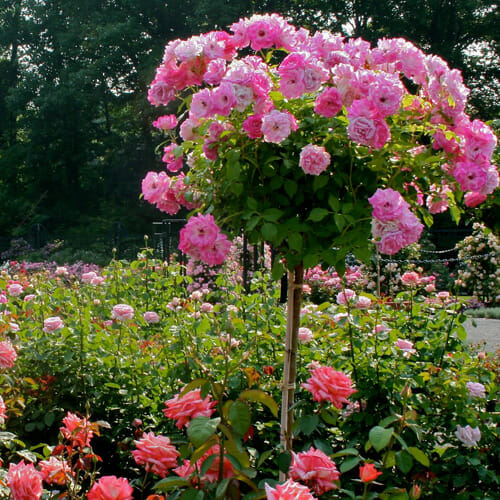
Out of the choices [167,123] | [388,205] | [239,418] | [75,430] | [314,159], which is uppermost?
[167,123]

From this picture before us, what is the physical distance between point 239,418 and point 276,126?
0.78m

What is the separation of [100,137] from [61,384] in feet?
70.9

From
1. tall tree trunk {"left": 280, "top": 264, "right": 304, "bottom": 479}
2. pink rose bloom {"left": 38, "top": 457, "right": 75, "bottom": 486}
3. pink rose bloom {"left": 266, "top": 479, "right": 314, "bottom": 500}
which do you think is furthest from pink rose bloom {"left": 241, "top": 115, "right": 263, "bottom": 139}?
pink rose bloom {"left": 38, "top": 457, "right": 75, "bottom": 486}

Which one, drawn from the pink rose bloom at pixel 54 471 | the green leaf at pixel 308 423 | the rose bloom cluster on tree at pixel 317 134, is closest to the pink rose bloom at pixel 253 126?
the rose bloom cluster on tree at pixel 317 134

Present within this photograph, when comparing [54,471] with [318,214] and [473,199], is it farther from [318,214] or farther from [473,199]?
[473,199]

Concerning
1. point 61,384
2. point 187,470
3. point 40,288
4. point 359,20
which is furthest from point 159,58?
point 187,470

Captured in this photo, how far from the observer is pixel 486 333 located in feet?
21.7

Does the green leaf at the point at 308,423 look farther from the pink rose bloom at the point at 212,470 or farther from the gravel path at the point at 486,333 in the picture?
the gravel path at the point at 486,333

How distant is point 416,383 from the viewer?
7.47ft

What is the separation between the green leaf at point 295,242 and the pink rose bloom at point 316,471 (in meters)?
0.57

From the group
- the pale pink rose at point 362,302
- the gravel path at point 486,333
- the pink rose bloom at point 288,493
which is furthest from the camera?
the gravel path at point 486,333

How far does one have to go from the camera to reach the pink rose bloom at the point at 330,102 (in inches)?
63.1

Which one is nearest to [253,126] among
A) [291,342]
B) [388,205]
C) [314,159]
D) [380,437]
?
[314,159]

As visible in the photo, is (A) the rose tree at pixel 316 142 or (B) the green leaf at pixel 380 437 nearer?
(B) the green leaf at pixel 380 437
